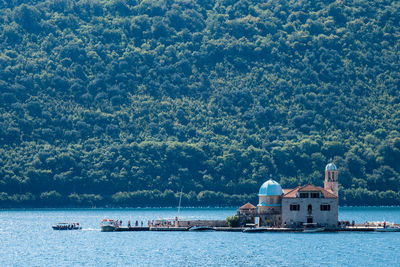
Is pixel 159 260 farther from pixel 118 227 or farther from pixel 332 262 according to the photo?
pixel 118 227

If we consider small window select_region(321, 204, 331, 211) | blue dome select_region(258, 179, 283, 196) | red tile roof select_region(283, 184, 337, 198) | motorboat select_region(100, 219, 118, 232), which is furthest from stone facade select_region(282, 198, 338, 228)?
motorboat select_region(100, 219, 118, 232)

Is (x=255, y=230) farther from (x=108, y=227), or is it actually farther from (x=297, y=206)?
(x=108, y=227)

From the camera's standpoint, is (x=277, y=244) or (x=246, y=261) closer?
(x=246, y=261)

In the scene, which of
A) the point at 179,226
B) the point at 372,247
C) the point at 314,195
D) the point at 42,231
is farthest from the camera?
the point at 42,231

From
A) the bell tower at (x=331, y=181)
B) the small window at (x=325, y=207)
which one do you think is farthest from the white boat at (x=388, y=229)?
the small window at (x=325, y=207)

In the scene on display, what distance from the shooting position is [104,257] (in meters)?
120

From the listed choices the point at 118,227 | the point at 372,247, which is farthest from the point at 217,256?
the point at 118,227

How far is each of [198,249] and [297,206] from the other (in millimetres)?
22606

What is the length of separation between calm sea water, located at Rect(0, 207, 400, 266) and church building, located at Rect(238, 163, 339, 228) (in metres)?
2.84

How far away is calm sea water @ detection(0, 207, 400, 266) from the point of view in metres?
114

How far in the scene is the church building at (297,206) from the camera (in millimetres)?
144250

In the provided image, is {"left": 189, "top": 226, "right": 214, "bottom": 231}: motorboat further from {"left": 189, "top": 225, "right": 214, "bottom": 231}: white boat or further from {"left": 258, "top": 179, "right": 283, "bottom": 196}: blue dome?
{"left": 258, "top": 179, "right": 283, "bottom": 196}: blue dome

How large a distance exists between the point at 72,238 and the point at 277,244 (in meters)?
36.0

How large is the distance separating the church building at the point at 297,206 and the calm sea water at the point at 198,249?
284 centimetres
